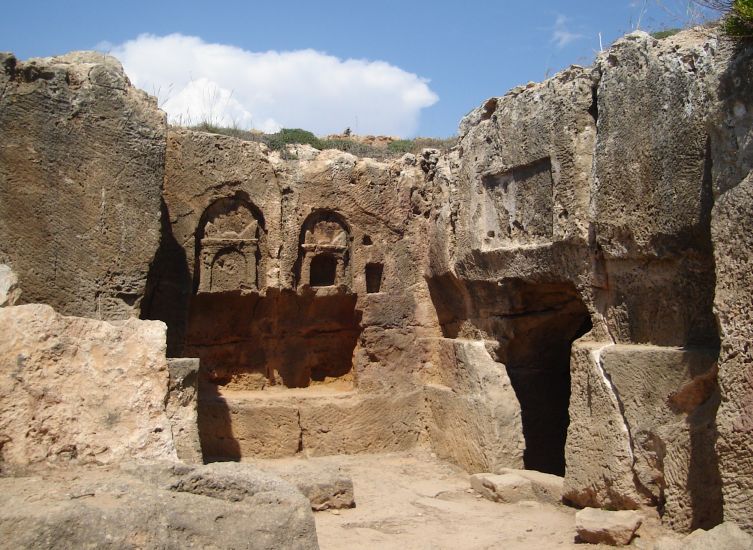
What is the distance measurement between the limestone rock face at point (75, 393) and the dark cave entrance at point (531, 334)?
326cm

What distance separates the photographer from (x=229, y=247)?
7.11 meters

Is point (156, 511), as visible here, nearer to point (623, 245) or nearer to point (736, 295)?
point (736, 295)

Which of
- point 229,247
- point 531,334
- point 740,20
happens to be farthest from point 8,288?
point 740,20

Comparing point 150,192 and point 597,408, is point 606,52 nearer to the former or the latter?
point 597,408

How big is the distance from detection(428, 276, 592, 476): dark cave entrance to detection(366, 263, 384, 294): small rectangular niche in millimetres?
585

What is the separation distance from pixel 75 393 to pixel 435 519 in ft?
8.83

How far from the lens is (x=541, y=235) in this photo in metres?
6.01

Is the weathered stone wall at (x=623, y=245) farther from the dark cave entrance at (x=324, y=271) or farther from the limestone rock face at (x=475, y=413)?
the dark cave entrance at (x=324, y=271)

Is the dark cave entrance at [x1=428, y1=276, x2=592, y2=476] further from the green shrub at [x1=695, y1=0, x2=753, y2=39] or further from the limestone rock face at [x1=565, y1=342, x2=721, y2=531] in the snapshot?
the green shrub at [x1=695, y1=0, x2=753, y2=39]

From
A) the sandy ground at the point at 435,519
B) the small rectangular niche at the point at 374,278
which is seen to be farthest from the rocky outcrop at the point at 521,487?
the small rectangular niche at the point at 374,278

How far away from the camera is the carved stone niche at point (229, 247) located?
7.04m

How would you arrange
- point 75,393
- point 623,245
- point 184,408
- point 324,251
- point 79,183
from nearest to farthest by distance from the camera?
point 75,393 < point 623,245 < point 184,408 < point 79,183 < point 324,251

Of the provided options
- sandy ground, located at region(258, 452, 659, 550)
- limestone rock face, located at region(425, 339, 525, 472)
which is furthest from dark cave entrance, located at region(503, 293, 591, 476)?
sandy ground, located at region(258, 452, 659, 550)

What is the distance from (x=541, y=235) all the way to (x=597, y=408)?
4.70 feet
